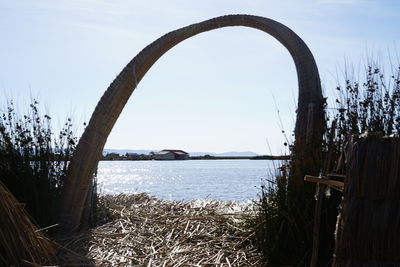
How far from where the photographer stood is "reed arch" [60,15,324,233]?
367cm

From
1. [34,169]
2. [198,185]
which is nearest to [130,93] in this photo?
[34,169]

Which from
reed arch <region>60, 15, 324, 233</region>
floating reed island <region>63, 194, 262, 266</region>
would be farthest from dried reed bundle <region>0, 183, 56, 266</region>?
reed arch <region>60, 15, 324, 233</region>

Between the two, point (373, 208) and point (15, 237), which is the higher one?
point (373, 208)

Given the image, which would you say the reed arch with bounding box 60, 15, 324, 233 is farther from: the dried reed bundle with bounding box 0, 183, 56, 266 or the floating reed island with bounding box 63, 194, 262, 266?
the dried reed bundle with bounding box 0, 183, 56, 266

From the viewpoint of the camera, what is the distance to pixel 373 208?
6.08 ft

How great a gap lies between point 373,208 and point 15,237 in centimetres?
196

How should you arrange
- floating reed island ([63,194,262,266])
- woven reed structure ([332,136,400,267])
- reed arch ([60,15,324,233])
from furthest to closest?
reed arch ([60,15,324,233]) → floating reed island ([63,194,262,266]) → woven reed structure ([332,136,400,267])

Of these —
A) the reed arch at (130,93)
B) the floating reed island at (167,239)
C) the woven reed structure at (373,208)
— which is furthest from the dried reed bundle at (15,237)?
the woven reed structure at (373,208)

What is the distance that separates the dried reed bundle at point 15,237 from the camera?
2.75 m

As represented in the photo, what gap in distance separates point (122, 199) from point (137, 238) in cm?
216

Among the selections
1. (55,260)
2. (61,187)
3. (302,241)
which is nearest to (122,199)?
(61,187)

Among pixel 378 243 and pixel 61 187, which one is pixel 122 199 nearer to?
pixel 61 187

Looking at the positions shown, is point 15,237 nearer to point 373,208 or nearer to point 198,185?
point 373,208

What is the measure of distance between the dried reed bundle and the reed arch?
1.14 metres
